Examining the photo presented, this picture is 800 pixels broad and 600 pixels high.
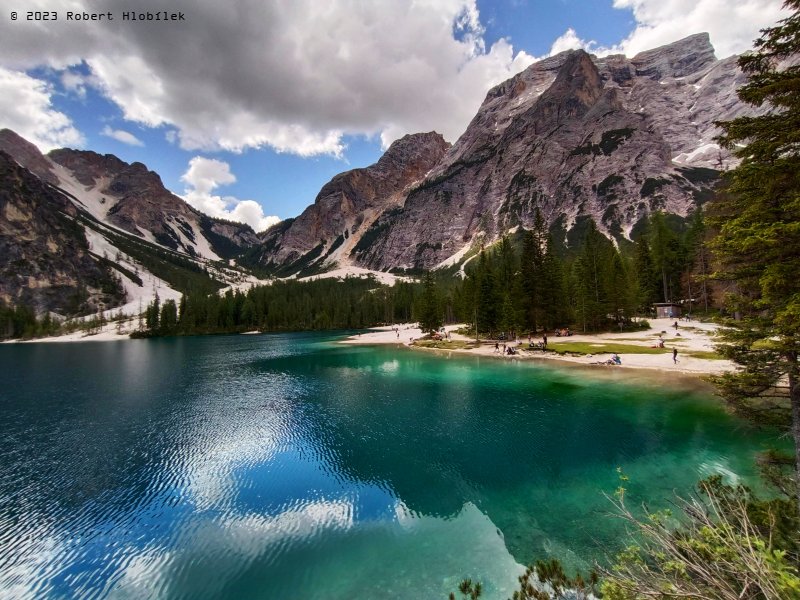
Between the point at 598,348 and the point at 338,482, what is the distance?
47.3 metres

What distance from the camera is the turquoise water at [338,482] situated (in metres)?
12.6

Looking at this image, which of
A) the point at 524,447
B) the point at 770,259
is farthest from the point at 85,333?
the point at 770,259

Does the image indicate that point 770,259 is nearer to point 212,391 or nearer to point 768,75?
point 768,75

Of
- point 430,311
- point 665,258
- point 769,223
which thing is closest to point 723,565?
point 769,223

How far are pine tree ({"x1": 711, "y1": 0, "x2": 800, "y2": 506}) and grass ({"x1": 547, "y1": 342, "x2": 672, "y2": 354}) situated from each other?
1592 inches

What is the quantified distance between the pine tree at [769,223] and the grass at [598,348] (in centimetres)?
4044

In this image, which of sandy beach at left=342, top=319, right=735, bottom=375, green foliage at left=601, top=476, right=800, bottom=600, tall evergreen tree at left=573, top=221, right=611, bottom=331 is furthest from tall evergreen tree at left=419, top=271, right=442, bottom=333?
green foliage at left=601, top=476, right=800, bottom=600

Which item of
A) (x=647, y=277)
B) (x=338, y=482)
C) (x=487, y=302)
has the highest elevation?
(x=647, y=277)

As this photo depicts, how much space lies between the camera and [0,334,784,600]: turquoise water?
12617 millimetres

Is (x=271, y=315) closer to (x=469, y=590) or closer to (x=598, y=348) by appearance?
(x=598, y=348)

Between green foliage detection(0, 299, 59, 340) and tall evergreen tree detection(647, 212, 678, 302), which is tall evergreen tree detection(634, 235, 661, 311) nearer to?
tall evergreen tree detection(647, 212, 678, 302)

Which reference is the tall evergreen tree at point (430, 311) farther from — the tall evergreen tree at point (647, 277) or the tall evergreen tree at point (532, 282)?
the tall evergreen tree at point (647, 277)

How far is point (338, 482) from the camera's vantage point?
1964 cm

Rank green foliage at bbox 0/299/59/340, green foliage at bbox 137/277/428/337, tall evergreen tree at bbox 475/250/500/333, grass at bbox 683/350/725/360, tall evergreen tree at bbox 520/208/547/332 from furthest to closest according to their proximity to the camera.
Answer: green foliage at bbox 137/277/428/337, green foliage at bbox 0/299/59/340, tall evergreen tree at bbox 475/250/500/333, tall evergreen tree at bbox 520/208/547/332, grass at bbox 683/350/725/360
